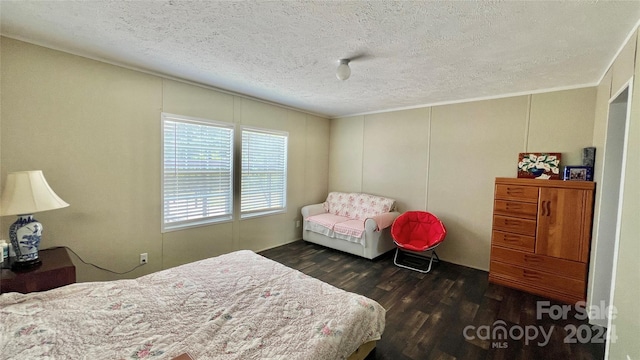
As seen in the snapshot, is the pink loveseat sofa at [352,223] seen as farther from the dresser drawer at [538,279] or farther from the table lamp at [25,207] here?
the table lamp at [25,207]

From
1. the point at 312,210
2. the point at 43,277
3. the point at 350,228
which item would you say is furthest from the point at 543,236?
the point at 43,277

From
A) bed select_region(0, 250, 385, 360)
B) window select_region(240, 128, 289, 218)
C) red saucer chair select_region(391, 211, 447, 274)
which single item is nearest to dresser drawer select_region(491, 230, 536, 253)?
red saucer chair select_region(391, 211, 447, 274)

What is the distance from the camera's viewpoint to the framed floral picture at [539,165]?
3.06 meters

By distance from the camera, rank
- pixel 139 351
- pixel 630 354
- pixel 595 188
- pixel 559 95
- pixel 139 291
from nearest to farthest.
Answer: pixel 139 351, pixel 630 354, pixel 139 291, pixel 595 188, pixel 559 95

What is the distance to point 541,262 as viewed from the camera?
2914 millimetres

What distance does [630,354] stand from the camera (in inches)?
56.7

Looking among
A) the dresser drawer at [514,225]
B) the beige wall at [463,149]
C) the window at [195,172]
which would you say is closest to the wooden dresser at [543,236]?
the dresser drawer at [514,225]

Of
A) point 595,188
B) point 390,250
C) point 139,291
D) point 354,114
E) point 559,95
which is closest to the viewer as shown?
point 139,291

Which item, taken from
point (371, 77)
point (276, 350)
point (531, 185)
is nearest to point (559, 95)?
point (531, 185)

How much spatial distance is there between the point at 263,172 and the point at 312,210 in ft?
3.82

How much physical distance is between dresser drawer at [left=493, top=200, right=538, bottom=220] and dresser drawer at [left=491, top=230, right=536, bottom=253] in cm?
25

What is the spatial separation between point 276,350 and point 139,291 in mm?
1209

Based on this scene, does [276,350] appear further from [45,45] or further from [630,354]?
[45,45]

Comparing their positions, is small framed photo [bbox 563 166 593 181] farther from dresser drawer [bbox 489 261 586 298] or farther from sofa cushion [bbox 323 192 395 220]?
sofa cushion [bbox 323 192 395 220]
